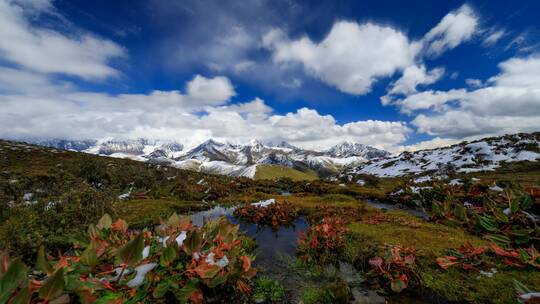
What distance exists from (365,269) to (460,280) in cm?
261

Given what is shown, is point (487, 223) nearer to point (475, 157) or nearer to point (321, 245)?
point (321, 245)

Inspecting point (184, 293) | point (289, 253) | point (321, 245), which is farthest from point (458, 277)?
point (184, 293)

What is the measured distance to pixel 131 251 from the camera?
3.36 m

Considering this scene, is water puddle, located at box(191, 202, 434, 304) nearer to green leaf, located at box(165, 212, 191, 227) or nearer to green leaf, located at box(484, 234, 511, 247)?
green leaf, located at box(165, 212, 191, 227)

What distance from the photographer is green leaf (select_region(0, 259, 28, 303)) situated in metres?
2.23

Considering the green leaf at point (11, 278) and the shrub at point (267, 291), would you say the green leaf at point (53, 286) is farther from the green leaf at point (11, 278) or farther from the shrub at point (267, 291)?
the shrub at point (267, 291)

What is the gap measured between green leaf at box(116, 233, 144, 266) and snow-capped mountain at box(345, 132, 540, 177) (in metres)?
58.5

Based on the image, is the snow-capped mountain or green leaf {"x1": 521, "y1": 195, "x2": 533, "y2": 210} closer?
green leaf {"x1": 521, "y1": 195, "x2": 533, "y2": 210}

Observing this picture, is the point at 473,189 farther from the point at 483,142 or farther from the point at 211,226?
the point at 483,142

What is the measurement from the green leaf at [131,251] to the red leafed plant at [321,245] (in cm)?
680

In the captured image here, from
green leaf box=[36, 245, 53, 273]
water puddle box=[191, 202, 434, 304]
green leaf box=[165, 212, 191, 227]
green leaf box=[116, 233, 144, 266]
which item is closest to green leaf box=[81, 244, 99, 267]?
green leaf box=[36, 245, 53, 273]

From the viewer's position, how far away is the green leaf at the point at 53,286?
97.9 inches

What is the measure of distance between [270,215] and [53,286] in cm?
1410

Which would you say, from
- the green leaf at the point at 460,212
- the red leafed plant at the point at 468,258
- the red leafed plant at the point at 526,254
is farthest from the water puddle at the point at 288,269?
the green leaf at the point at 460,212
